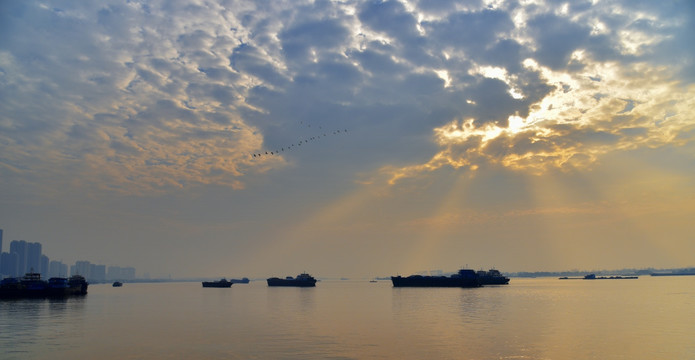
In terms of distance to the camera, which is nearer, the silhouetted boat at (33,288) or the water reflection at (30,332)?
the water reflection at (30,332)

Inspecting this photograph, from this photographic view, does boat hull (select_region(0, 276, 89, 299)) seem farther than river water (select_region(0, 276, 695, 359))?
Yes

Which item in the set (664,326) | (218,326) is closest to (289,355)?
(218,326)

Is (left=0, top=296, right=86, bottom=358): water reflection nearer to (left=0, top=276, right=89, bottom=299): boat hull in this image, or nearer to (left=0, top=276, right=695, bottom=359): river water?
(left=0, top=276, right=695, bottom=359): river water

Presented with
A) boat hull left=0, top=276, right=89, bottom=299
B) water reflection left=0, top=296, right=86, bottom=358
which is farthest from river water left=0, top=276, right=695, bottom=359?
boat hull left=0, top=276, right=89, bottom=299

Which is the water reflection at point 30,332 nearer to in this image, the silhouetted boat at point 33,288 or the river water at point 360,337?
the river water at point 360,337

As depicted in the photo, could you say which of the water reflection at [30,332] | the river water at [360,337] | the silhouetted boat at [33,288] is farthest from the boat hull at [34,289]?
the river water at [360,337]

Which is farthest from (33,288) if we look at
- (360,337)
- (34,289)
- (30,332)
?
(360,337)

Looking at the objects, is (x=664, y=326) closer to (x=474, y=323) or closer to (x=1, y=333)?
(x=474, y=323)

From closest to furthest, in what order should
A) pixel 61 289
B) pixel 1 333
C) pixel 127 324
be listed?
pixel 1 333 < pixel 127 324 < pixel 61 289

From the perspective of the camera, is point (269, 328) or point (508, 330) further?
point (269, 328)

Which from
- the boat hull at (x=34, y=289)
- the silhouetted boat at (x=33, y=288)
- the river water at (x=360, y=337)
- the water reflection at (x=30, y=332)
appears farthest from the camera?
the silhouetted boat at (x=33, y=288)

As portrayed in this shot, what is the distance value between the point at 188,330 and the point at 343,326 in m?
19.5

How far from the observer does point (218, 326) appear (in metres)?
65.8

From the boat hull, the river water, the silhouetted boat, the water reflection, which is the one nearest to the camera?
the river water
